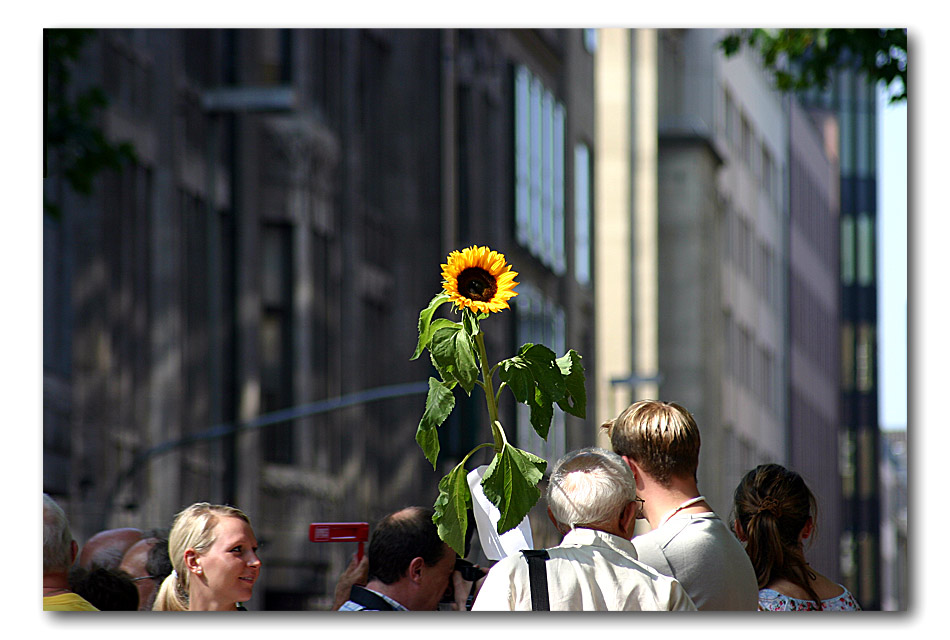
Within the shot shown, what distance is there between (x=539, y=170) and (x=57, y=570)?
3.23 meters

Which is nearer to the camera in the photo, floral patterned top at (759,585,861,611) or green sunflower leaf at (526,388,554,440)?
A: green sunflower leaf at (526,388,554,440)

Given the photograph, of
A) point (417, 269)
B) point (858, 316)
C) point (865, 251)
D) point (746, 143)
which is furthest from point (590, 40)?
point (417, 269)

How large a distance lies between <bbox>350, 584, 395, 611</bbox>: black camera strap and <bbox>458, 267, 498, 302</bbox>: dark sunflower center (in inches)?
40.6

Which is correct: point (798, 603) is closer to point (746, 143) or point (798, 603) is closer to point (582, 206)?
point (746, 143)

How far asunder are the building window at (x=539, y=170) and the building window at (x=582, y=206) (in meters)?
0.08

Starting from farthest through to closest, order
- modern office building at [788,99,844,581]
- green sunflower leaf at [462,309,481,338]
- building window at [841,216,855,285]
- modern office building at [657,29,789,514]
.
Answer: modern office building at [657,29,789,514] → modern office building at [788,99,844,581] → building window at [841,216,855,285] → green sunflower leaf at [462,309,481,338]

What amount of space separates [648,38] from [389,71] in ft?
7.31

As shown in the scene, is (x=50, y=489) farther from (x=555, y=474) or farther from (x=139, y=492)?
(x=555, y=474)

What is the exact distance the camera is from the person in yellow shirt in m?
4.43

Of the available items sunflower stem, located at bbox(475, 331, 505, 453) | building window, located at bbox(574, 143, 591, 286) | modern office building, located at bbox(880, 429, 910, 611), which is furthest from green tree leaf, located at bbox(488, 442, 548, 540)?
building window, located at bbox(574, 143, 591, 286)

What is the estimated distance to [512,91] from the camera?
697 cm

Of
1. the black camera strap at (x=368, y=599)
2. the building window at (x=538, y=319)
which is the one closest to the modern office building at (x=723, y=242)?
the building window at (x=538, y=319)

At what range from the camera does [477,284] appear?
3.50m

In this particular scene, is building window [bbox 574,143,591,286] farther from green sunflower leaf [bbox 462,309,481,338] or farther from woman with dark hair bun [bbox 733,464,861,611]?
green sunflower leaf [bbox 462,309,481,338]
